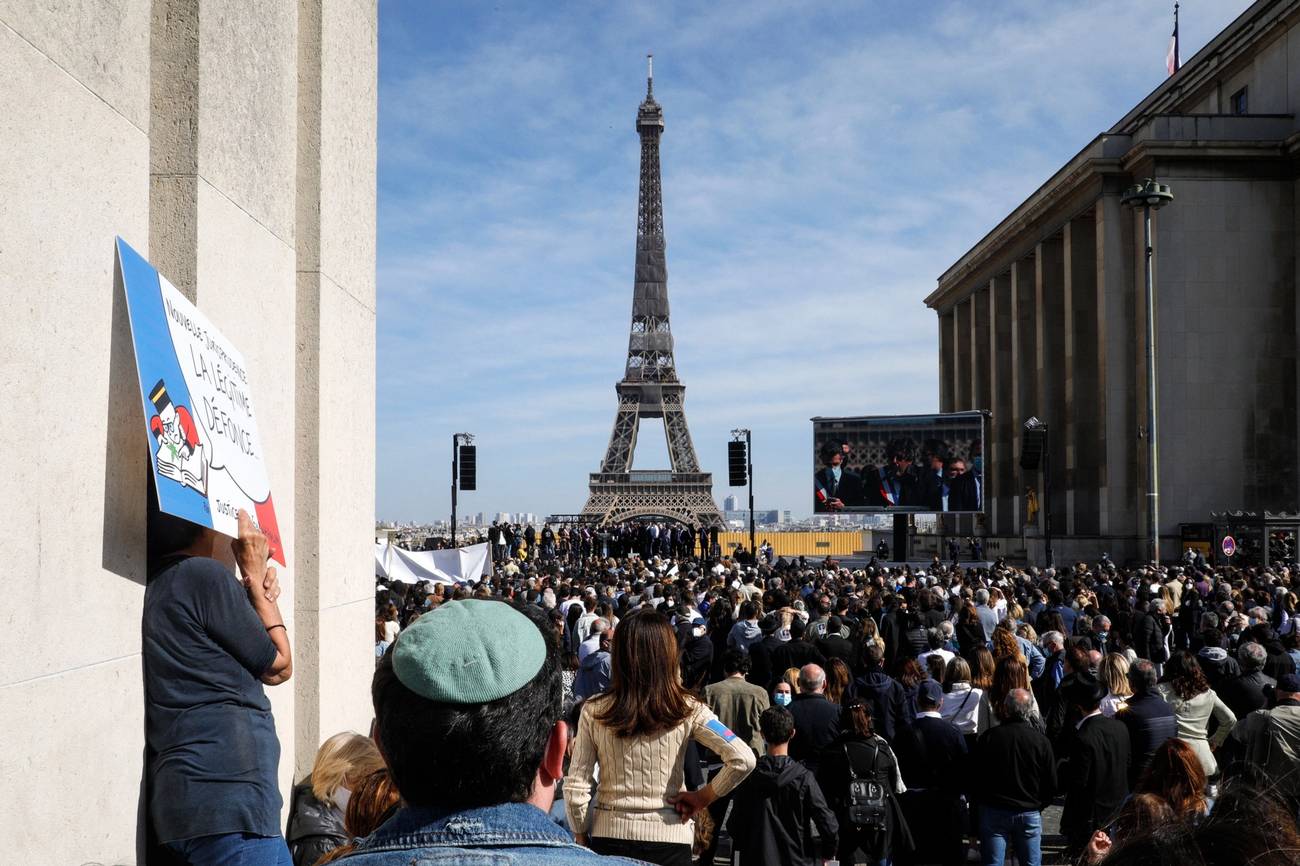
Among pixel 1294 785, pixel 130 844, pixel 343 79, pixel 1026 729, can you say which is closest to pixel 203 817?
pixel 130 844

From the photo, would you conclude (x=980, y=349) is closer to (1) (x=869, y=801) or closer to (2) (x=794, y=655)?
(2) (x=794, y=655)

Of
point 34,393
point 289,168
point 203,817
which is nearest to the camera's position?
point 34,393

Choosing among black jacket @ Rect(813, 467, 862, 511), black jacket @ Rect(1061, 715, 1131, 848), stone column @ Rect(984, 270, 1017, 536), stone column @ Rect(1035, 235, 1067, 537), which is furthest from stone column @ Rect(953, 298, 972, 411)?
black jacket @ Rect(1061, 715, 1131, 848)

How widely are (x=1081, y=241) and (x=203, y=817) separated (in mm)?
49171

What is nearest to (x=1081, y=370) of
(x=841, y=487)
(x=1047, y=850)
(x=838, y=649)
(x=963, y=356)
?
(x=841, y=487)

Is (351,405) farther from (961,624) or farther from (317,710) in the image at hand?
(961,624)

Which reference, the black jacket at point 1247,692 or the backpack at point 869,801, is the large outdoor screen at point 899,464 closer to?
the black jacket at point 1247,692

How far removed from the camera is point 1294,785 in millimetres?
6688

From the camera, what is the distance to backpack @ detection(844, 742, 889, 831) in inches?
272

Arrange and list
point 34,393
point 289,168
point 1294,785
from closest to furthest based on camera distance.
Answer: point 34,393 < point 289,168 < point 1294,785

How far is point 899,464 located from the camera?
151 ft

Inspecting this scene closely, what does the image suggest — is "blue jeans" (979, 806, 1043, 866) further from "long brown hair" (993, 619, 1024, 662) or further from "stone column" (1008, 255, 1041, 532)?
"stone column" (1008, 255, 1041, 532)

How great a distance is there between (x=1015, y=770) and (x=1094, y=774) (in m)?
0.58

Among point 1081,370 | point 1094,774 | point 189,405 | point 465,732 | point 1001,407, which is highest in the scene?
point 1081,370
